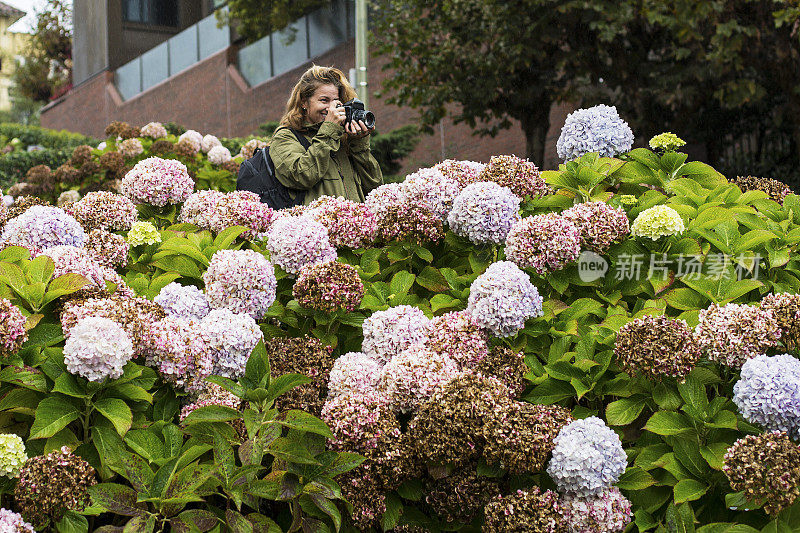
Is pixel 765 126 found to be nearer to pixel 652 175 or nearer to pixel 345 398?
pixel 652 175

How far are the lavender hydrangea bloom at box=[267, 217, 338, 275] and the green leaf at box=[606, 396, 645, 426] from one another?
92 centimetres

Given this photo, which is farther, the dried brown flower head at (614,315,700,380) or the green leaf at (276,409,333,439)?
the dried brown flower head at (614,315,700,380)

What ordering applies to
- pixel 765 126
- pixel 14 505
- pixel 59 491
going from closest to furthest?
pixel 59 491 < pixel 14 505 < pixel 765 126

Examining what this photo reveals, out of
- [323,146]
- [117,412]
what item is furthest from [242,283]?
[323,146]

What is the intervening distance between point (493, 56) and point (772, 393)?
11.2 metres

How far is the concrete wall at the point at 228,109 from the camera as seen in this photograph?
1596cm

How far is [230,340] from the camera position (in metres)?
2.21

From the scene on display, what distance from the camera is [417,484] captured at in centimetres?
213

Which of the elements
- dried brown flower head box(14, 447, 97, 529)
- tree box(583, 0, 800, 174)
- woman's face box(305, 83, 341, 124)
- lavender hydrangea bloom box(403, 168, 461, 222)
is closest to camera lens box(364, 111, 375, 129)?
woman's face box(305, 83, 341, 124)

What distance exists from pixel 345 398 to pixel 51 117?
106ft

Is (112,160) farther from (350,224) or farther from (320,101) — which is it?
(350,224)

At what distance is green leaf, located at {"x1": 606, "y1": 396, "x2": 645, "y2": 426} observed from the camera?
212 cm

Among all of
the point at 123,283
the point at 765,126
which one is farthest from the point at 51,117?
the point at 123,283

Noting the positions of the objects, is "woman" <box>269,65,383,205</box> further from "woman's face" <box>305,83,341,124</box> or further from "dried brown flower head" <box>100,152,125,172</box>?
"dried brown flower head" <box>100,152,125,172</box>
